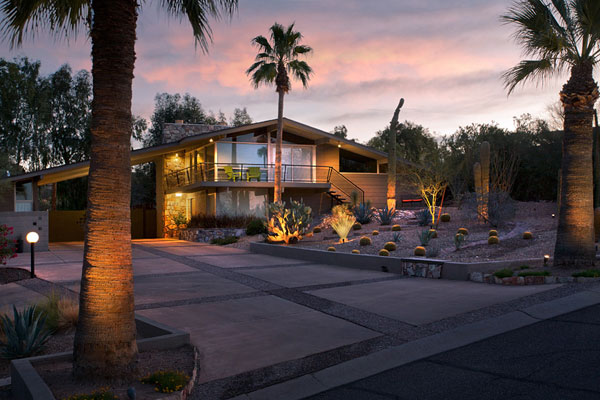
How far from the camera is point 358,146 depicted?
2725cm

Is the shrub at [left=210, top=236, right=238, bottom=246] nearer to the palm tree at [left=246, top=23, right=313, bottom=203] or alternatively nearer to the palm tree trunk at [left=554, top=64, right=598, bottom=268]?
the palm tree at [left=246, top=23, right=313, bottom=203]

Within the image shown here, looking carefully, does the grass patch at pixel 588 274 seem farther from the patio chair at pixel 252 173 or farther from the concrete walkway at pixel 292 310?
the patio chair at pixel 252 173

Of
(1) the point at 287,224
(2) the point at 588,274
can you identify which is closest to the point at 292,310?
(2) the point at 588,274

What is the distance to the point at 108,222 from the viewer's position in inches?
168

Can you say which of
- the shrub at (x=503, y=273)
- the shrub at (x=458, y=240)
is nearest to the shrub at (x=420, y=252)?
the shrub at (x=458, y=240)

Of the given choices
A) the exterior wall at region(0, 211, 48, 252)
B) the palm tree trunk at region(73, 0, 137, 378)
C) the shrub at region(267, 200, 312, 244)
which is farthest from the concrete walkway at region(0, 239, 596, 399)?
the exterior wall at region(0, 211, 48, 252)

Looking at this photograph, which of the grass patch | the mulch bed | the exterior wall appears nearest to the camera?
the grass patch

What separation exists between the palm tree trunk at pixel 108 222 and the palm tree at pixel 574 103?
26.0 feet

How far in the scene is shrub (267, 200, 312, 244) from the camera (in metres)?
17.2

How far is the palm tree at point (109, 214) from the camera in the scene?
13.8 ft

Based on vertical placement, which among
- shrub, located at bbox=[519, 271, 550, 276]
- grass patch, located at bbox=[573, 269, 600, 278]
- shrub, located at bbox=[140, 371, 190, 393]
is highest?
grass patch, located at bbox=[573, 269, 600, 278]

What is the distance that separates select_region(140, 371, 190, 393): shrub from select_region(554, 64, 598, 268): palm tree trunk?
7.59 m

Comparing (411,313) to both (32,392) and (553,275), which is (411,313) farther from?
(32,392)

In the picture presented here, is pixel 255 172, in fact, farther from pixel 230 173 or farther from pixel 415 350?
pixel 415 350
